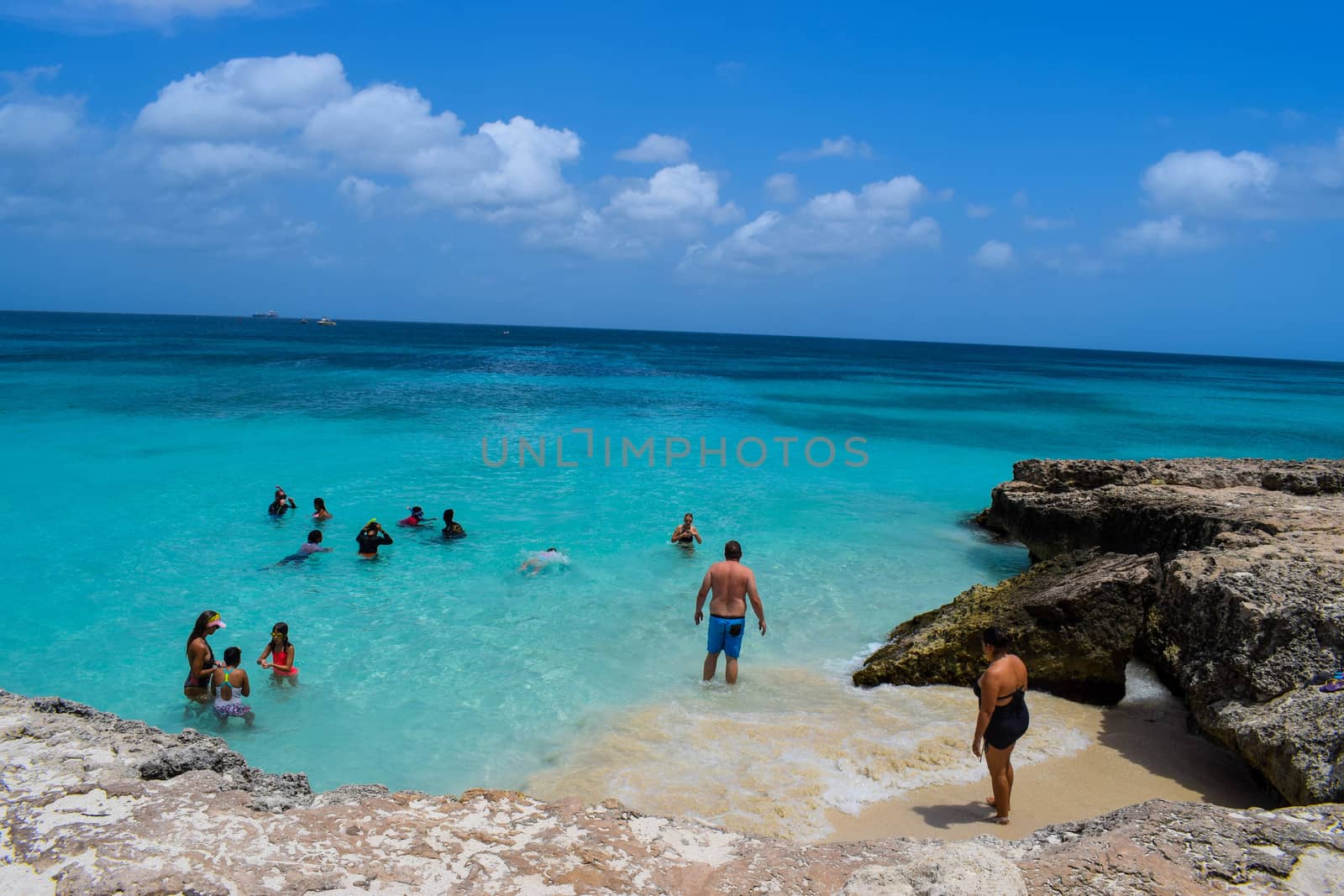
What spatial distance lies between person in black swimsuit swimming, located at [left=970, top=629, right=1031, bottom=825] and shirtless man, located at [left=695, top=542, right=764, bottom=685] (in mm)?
2507

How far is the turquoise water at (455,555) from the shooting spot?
22.7 feet

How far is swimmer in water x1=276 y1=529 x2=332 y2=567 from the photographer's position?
10.7 m

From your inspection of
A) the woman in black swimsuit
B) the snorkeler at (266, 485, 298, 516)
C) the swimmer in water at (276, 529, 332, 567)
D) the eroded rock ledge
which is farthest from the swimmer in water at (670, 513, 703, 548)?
the snorkeler at (266, 485, 298, 516)

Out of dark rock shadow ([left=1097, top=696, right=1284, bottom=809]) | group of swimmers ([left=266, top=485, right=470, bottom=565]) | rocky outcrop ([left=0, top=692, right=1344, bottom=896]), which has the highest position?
rocky outcrop ([left=0, top=692, right=1344, bottom=896])

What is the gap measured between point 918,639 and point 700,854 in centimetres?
441

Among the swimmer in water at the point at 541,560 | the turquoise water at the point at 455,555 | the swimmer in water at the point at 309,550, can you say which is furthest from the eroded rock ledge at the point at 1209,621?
the swimmer in water at the point at 309,550

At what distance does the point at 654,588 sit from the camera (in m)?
10.1

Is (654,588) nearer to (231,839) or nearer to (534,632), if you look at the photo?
(534,632)

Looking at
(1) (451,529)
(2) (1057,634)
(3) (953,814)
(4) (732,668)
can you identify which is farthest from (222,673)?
(2) (1057,634)

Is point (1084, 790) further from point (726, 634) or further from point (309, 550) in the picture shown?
point (309, 550)

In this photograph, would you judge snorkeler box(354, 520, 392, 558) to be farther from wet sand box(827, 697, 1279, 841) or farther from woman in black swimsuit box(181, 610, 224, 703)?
wet sand box(827, 697, 1279, 841)

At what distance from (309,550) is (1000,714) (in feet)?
31.4

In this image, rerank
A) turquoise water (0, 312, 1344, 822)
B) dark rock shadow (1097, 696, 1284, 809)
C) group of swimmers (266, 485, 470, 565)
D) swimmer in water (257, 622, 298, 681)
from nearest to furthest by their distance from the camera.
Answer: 1. dark rock shadow (1097, 696, 1284, 809)
2. turquoise water (0, 312, 1344, 822)
3. swimmer in water (257, 622, 298, 681)
4. group of swimmers (266, 485, 470, 565)

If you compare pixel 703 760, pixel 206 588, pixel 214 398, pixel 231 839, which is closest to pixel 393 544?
pixel 206 588
